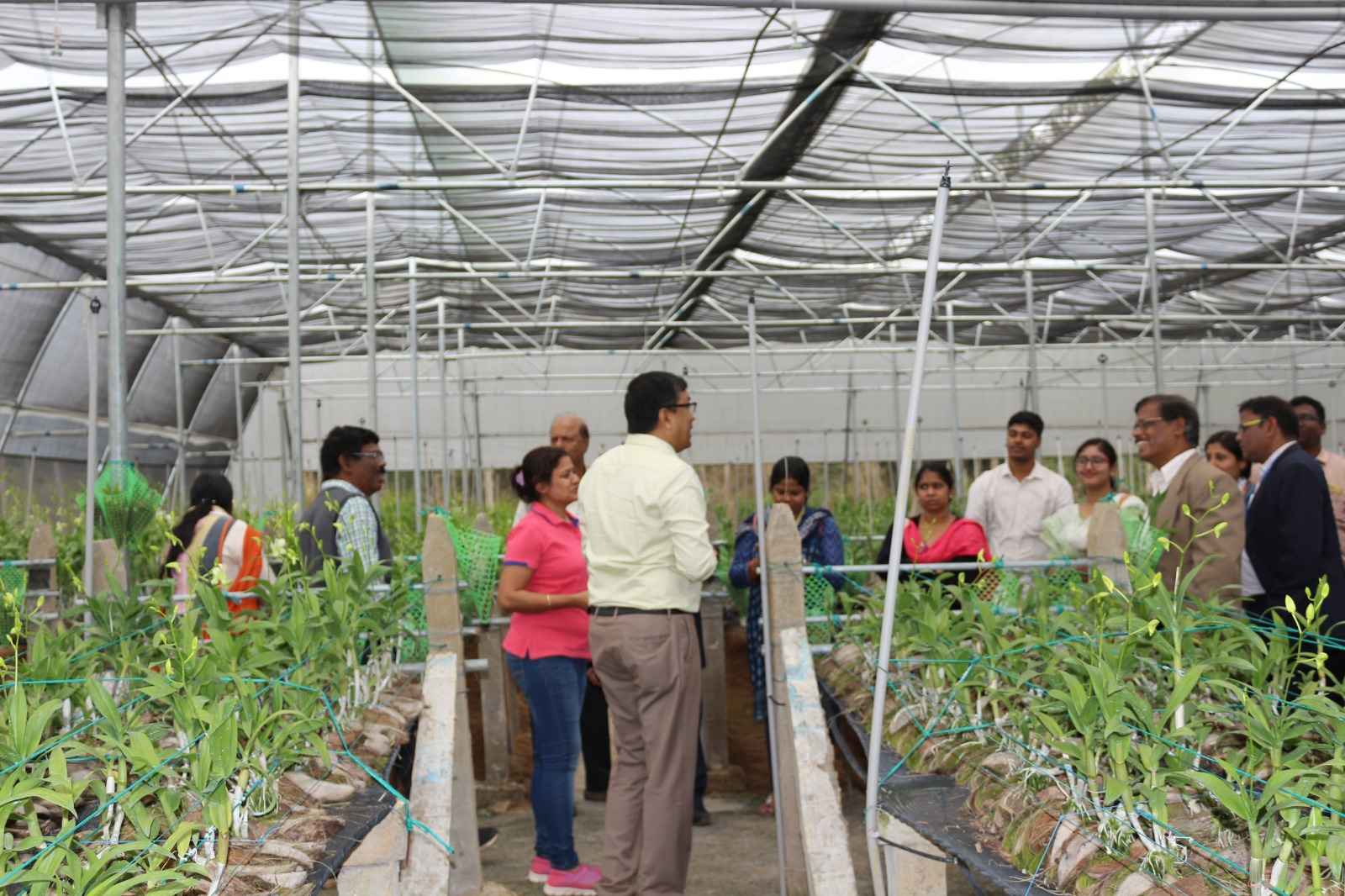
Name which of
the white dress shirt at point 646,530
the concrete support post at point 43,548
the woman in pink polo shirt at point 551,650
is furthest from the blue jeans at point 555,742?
the concrete support post at point 43,548

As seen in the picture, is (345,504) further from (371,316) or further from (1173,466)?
(371,316)

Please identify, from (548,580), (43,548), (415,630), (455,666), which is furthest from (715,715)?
(43,548)

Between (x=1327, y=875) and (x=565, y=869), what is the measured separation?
2827 millimetres

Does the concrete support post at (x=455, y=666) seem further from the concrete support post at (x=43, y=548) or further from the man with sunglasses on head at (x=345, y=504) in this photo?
the concrete support post at (x=43, y=548)

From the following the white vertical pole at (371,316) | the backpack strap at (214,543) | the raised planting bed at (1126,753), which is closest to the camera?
the raised planting bed at (1126,753)

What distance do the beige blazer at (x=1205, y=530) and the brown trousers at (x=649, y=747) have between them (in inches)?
66.1

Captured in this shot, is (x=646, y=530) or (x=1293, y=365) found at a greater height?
(x=1293, y=365)

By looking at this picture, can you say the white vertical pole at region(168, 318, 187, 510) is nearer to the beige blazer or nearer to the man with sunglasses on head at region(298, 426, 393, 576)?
the man with sunglasses on head at region(298, 426, 393, 576)

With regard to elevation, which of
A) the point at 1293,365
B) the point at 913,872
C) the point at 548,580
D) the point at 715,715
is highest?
the point at 1293,365

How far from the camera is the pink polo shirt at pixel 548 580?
15.0 feet

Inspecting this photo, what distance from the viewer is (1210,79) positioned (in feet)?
25.1

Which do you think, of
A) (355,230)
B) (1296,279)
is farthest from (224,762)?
(1296,279)

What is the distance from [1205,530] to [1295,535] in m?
0.33

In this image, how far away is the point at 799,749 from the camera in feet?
13.4
